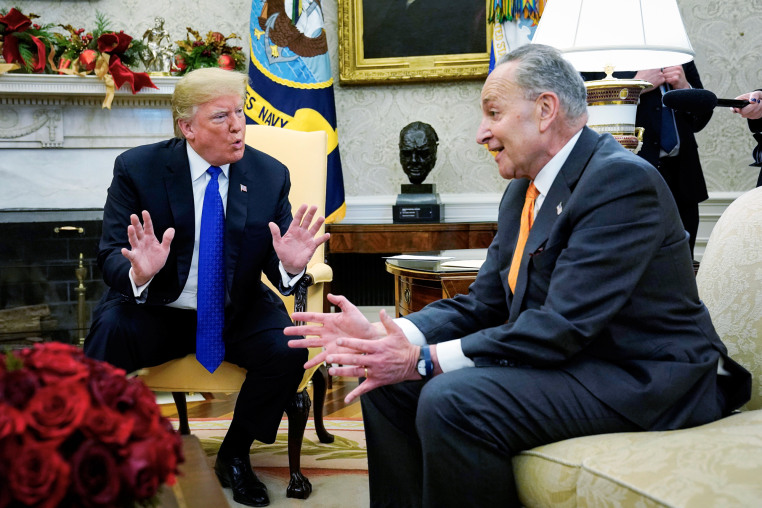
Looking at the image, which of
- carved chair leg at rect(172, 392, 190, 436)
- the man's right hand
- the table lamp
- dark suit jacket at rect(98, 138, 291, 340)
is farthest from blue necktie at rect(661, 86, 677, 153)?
carved chair leg at rect(172, 392, 190, 436)

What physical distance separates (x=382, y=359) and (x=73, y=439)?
2.60ft

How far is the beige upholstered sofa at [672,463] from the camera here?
3.92ft

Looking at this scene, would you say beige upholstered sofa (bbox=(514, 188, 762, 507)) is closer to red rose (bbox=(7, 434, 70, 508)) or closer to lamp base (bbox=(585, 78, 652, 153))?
lamp base (bbox=(585, 78, 652, 153))

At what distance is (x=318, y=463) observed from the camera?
106 inches

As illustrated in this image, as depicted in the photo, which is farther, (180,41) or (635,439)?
(180,41)

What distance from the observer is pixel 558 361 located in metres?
1.48

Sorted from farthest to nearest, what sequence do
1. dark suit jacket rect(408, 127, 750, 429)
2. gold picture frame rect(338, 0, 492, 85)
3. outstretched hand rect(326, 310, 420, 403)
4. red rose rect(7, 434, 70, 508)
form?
gold picture frame rect(338, 0, 492, 85) → outstretched hand rect(326, 310, 420, 403) → dark suit jacket rect(408, 127, 750, 429) → red rose rect(7, 434, 70, 508)

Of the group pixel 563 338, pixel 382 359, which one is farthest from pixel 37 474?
pixel 563 338

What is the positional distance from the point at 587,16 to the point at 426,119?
8.19ft

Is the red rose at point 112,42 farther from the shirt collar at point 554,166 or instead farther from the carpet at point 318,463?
the shirt collar at point 554,166

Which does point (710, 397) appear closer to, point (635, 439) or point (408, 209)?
point (635, 439)

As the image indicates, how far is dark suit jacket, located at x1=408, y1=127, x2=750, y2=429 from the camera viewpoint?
4.74ft

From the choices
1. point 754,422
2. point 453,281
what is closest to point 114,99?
point 453,281

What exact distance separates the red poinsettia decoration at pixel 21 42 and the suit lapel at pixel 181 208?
203cm
